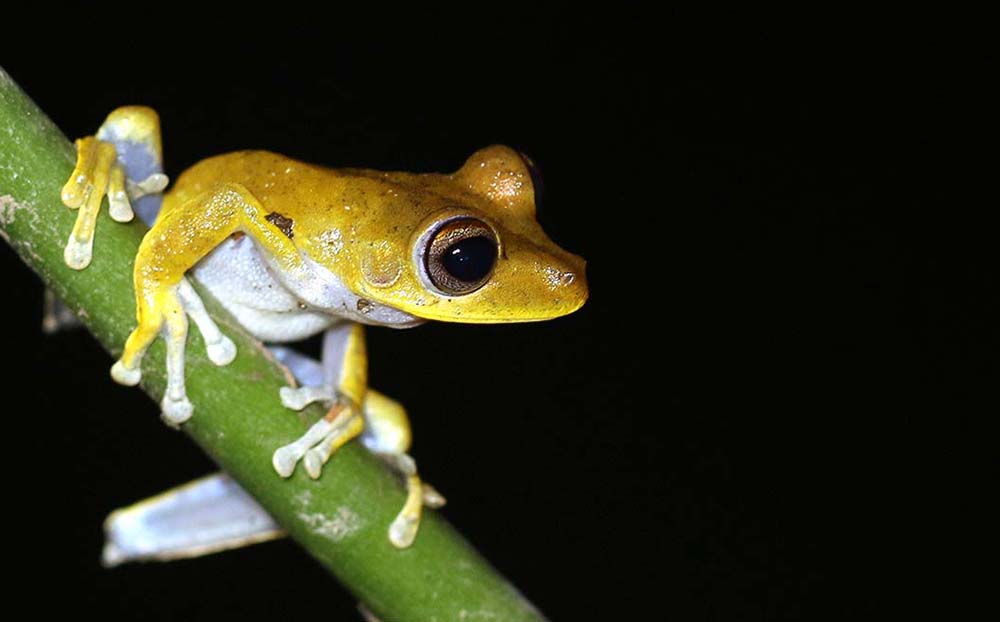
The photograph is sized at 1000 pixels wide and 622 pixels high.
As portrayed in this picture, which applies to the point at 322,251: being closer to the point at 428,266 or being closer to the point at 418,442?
the point at 428,266

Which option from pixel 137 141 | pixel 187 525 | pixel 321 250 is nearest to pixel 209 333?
pixel 321 250

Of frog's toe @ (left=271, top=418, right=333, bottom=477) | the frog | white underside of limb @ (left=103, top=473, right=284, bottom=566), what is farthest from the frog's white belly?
white underside of limb @ (left=103, top=473, right=284, bottom=566)

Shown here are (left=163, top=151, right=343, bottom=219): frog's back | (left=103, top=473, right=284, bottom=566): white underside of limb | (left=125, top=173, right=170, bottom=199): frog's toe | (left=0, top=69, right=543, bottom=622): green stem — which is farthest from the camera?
(left=103, top=473, right=284, bottom=566): white underside of limb

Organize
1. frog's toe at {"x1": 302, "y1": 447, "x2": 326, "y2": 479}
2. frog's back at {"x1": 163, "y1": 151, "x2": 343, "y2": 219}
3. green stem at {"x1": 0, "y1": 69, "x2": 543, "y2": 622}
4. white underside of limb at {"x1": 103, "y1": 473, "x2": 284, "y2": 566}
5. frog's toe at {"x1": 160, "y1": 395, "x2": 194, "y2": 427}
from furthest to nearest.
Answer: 1. white underside of limb at {"x1": 103, "y1": 473, "x2": 284, "y2": 566}
2. frog's back at {"x1": 163, "y1": 151, "x2": 343, "y2": 219}
3. frog's toe at {"x1": 302, "y1": 447, "x2": 326, "y2": 479}
4. frog's toe at {"x1": 160, "y1": 395, "x2": 194, "y2": 427}
5. green stem at {"x1": 0, "y1": 69, "x2": 543, "y2": 622}

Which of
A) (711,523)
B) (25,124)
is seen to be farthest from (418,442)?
(25,124)

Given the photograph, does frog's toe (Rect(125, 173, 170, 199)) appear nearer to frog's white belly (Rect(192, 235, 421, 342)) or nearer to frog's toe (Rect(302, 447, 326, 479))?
frog's white belly (Rect(192, 235, 421, 342))

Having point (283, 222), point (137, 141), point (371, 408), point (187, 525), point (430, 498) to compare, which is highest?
point (137, 141)

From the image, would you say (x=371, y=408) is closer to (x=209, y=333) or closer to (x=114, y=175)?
(x=209, y=333)

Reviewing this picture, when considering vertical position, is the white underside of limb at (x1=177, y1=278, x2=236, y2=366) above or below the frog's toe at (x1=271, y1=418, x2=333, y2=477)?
above

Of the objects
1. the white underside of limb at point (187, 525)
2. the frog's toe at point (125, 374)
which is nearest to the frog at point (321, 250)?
the frog's toe at point (125, 374)
